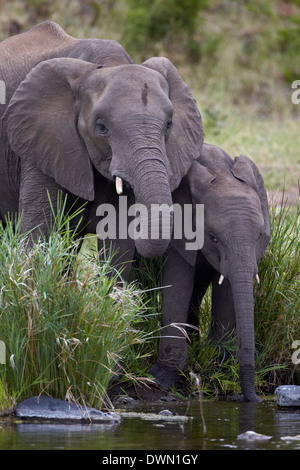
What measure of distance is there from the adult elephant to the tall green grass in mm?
664

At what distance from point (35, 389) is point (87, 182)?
1696 millimetres

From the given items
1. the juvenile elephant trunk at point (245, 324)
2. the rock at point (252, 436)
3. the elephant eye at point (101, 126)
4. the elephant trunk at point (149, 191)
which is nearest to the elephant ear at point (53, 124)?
the elephant eye at point (101, 126)

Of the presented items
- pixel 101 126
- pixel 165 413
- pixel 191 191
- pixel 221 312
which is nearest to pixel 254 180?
pixel 191 191

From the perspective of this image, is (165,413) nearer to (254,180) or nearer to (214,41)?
(254,180)

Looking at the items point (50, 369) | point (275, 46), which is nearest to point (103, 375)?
point (50, 369)

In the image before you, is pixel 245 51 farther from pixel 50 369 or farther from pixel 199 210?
pixel 50 369

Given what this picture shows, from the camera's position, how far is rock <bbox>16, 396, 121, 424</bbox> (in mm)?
6117

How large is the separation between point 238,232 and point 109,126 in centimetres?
116

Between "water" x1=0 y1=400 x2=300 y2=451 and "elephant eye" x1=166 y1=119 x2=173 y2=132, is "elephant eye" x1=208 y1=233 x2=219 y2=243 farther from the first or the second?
"water" x1=0 y1=400 x2=300 y2=451

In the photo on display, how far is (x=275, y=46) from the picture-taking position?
2111 centimetres

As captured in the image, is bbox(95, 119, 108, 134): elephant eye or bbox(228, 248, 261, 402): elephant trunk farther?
bbox(95, 119, 108, 134): elephant eye

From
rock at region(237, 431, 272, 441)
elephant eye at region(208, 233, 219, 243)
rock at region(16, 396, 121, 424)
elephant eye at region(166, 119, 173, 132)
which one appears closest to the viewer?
rock at region(237, 431, 272, 441)

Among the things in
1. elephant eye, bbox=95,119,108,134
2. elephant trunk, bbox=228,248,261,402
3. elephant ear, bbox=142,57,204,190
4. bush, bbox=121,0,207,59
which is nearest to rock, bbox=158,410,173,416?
elephant trunk, bbox=228,248,261,402
